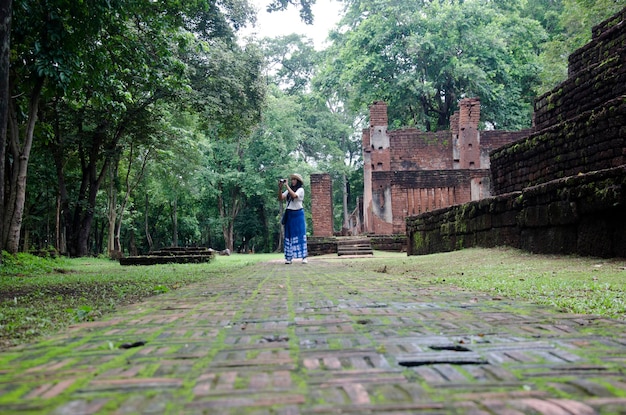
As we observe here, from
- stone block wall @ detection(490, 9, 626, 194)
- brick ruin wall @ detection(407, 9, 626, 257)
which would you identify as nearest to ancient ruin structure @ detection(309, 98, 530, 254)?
brick ruin wall @ detection(407, 9, 626, 257)


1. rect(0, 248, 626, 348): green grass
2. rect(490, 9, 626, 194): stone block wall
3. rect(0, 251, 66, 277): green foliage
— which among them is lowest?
rect(0, 248, 626, 348): green grass

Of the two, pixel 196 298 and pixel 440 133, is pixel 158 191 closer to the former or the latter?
pixel 440 133

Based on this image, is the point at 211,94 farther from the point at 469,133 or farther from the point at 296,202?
the point at 469,133

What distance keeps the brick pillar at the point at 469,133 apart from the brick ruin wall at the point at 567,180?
1074cm

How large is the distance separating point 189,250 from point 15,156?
586 cm

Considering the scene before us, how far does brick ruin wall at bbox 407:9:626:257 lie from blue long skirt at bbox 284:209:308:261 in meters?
2.95

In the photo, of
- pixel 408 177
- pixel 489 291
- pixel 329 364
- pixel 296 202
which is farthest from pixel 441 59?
pixel 329 364

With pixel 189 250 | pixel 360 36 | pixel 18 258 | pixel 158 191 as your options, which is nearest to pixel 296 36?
pixel 360 36

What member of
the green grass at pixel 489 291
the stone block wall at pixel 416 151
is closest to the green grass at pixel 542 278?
the green grass at pixel 489 291

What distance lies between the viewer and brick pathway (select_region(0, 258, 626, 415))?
130cm

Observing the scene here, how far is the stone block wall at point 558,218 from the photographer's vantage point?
4.94 meters

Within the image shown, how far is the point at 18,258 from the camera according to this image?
32.4 feet

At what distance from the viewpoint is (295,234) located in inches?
388

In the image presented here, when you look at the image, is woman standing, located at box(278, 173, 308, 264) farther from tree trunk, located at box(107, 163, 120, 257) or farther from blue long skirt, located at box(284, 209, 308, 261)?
tree trunk, located at box(107, 163, 120, 257)
